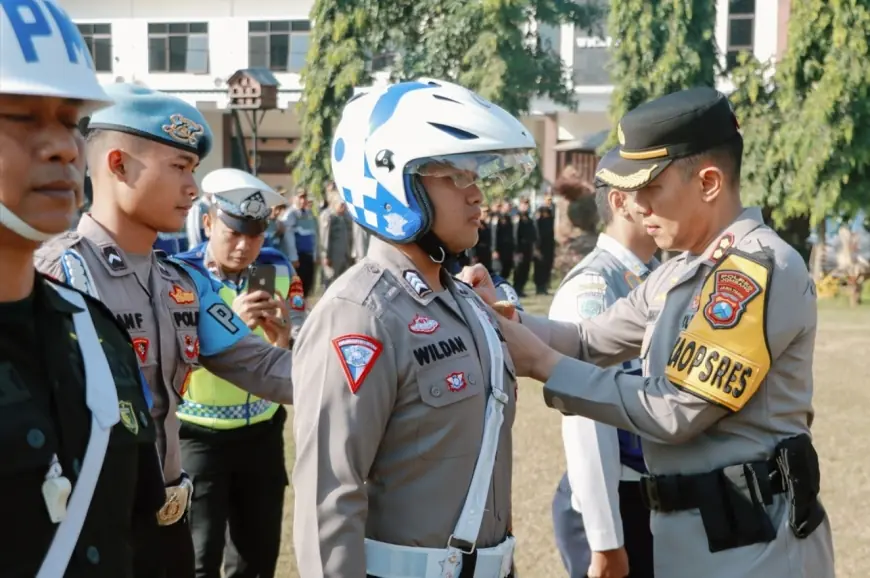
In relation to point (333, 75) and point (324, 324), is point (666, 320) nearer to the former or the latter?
point (324, 324)

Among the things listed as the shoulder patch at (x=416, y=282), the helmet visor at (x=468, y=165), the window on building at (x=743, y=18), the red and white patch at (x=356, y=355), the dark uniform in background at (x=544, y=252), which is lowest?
the dark uniform in background at (x=544, y=252)

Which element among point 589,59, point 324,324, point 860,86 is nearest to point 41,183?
point 324,324

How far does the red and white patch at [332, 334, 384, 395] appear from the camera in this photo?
8.76ft

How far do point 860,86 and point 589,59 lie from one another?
13475 millimetres

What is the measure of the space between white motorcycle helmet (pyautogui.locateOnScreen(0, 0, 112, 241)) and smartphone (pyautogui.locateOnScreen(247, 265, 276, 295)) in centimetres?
254

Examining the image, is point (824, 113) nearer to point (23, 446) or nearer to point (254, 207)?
point (254, 207)

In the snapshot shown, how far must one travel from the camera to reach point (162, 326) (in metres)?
3.55

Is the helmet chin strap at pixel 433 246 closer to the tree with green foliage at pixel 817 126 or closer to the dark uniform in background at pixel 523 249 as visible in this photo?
the tree with green foliage at pixel 817 126

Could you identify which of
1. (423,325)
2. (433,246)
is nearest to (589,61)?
(433,246)

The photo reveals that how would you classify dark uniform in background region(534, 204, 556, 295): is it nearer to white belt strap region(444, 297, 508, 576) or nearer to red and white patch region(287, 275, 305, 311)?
red and white patch region(287, 275, 305, 311)

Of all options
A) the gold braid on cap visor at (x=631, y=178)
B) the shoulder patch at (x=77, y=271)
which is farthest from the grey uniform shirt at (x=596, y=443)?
the shoulder patch at (x=77, y=271)

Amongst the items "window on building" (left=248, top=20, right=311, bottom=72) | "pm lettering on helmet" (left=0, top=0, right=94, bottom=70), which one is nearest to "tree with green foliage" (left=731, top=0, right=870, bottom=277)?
"window on building" (left=248, top=20, right=311, bottom=72)

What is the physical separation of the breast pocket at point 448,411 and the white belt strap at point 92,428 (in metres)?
0.84

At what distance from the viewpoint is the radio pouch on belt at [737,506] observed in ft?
10.3
